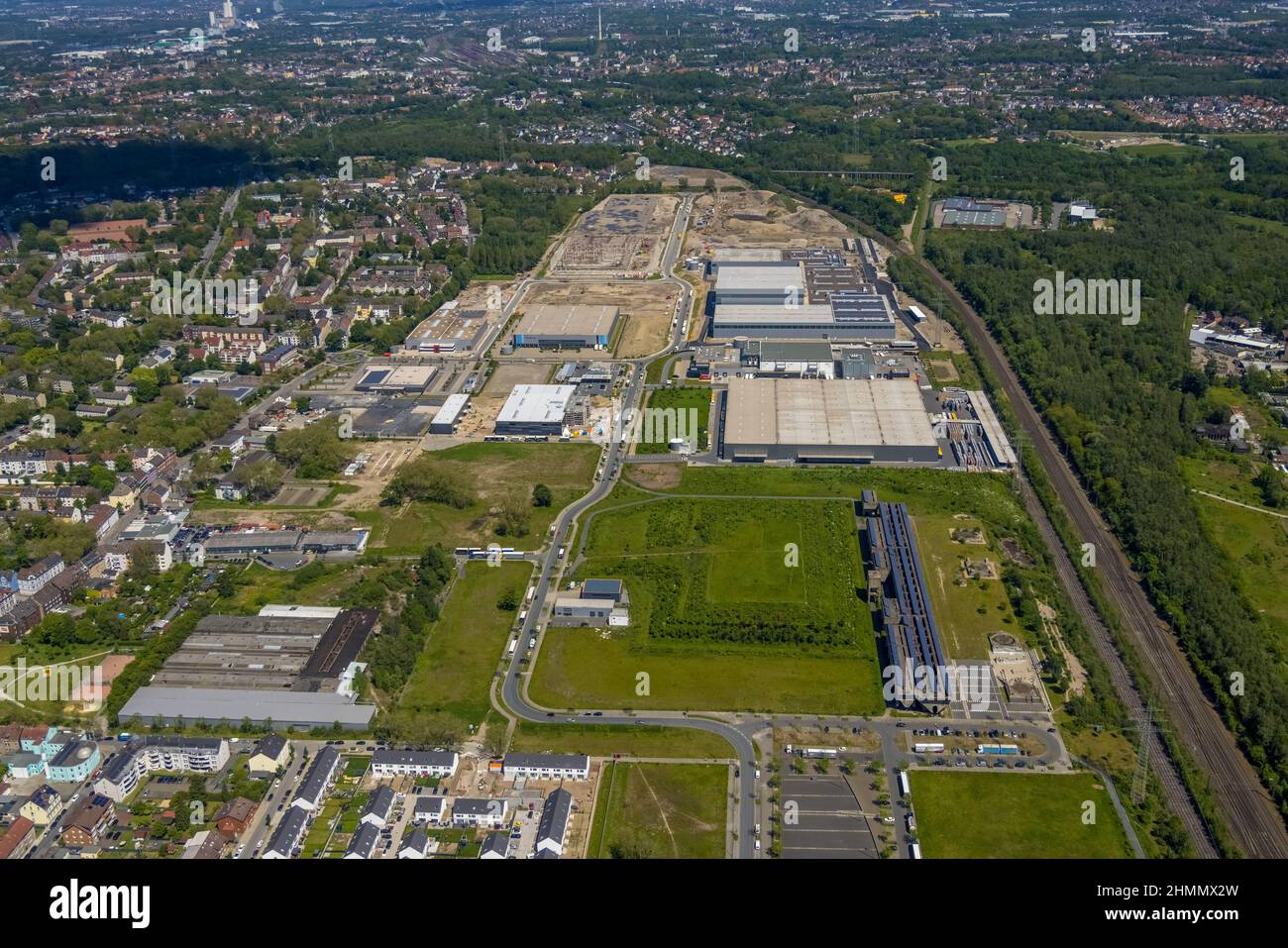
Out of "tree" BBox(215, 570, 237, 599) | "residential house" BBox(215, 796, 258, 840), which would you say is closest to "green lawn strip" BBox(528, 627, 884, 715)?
"residential house" BBox(215, 796, 258, 840)

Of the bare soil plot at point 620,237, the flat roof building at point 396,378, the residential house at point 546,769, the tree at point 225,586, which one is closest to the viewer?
the residential house at point 546,769

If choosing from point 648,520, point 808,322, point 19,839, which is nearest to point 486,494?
point 648,520

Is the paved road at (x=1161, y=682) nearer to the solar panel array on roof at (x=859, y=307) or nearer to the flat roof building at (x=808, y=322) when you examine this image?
the flat roof building at (x=808, y=322)

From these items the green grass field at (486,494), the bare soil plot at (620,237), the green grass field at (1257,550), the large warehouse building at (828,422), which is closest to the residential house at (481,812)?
the green grass field at (486,494)

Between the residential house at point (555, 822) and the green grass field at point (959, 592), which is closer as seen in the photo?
the residential house at point (555, 822)
